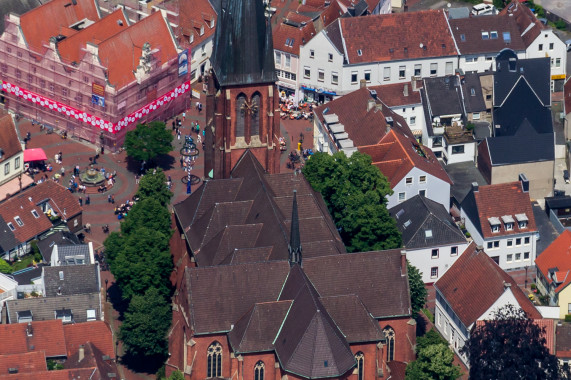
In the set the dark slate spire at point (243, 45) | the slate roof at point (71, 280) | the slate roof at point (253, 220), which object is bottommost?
the slate roof at point (71, 280)

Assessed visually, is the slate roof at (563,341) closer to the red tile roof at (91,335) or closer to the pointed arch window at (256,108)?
the pointed arch window at (256,108)

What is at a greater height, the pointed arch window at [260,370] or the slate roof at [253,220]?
the slate roof at [253,220]

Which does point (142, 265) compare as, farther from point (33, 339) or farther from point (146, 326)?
point (33, 339)

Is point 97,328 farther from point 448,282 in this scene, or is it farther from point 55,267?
point 448,282

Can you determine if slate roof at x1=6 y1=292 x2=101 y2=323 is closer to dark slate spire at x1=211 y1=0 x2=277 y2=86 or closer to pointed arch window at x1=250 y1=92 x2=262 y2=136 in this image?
pointed arch window at x1=250 y1=92 x2=262 y2=136

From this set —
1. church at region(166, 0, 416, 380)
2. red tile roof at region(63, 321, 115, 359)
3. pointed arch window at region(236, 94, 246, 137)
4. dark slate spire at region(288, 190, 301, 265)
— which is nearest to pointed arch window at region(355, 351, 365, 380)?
church at region(166, 0, 416, 380)

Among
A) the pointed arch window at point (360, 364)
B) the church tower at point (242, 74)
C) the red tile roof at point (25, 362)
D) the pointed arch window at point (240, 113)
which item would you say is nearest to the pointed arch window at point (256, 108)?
the church tower at point (242, 74)

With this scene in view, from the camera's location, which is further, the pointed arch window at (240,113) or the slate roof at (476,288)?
the pointed arch window at (240,113)
